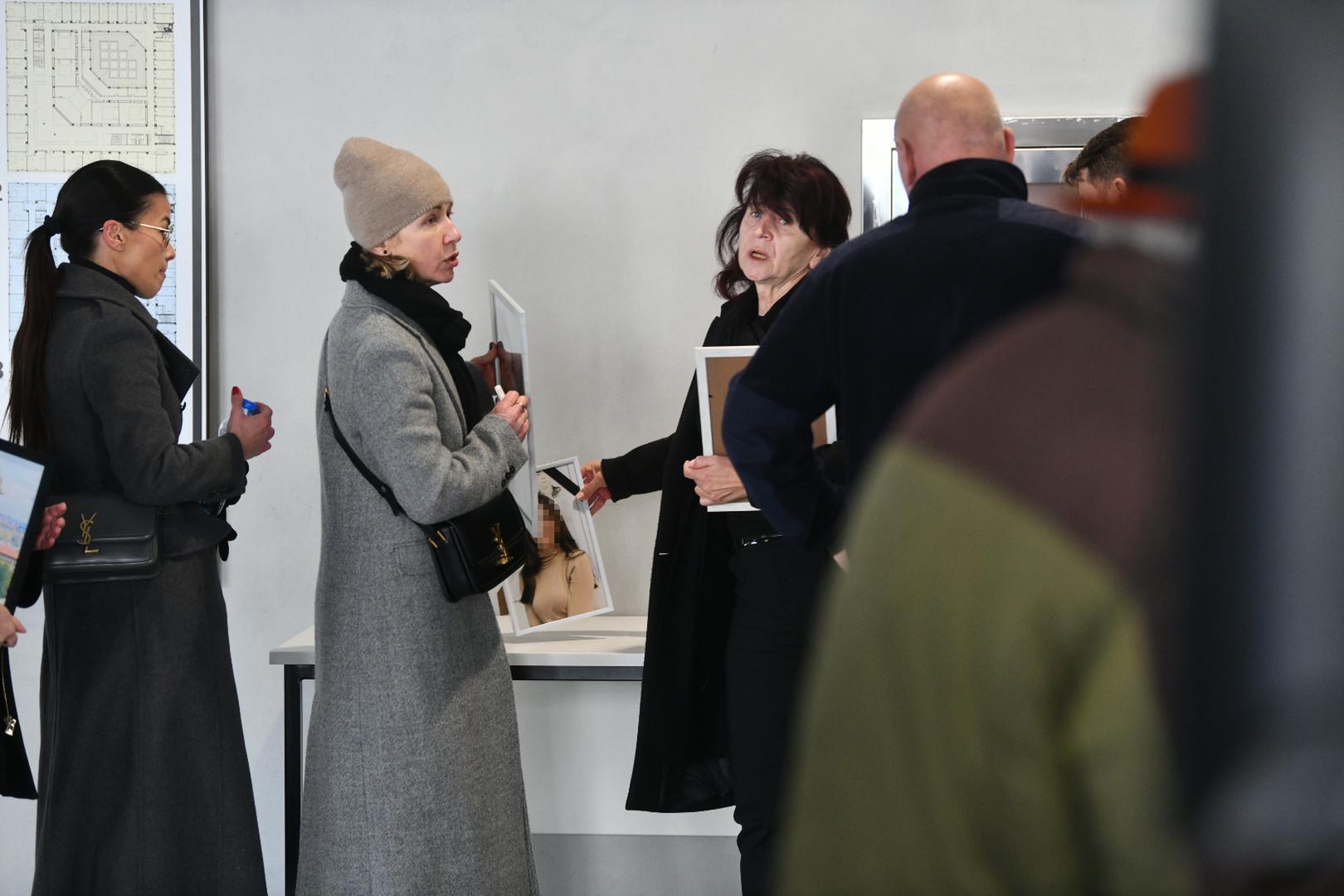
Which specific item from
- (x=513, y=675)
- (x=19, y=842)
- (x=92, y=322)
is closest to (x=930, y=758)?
(x=92, y=322)

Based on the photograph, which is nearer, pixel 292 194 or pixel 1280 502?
pixel 1280 502

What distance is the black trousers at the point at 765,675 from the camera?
2.51m

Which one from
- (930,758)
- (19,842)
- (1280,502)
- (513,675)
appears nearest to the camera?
(1280,502)


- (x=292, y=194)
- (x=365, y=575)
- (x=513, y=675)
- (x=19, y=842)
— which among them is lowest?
(x=19, y=842)

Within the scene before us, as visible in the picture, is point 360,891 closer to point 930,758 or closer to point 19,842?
point 19,842

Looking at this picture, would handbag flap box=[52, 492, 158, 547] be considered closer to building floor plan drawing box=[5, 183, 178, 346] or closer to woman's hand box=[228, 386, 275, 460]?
woman's hand box=[228, 386, 275, 460]

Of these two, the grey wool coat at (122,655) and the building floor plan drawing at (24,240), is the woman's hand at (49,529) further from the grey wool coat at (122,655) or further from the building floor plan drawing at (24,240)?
the building floor plan drawing at (24,240)

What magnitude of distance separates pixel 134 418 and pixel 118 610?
423mm

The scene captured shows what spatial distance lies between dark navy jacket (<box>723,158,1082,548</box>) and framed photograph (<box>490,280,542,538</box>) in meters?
1.14


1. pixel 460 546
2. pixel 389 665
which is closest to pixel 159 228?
pixel 460 546

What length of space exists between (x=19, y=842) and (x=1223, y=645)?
14.5ft

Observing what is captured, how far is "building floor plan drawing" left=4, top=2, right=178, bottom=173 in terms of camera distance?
12.1ft

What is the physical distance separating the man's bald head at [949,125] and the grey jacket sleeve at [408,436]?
1.19 m

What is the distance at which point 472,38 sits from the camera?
3717 millimetres
